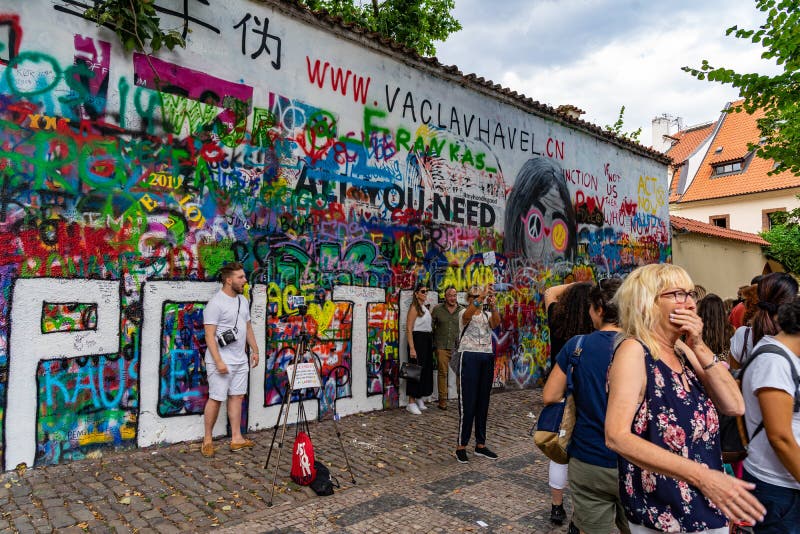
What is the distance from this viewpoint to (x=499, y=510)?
15.9 ft

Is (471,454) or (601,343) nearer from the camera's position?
(601,343)

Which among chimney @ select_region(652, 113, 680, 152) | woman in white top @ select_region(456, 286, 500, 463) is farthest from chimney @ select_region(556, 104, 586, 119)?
chimney @ select_region(652, 113, 680, 152)

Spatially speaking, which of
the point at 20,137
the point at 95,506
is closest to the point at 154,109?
the point at 20,137

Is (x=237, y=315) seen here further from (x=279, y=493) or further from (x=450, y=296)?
(x=450, y=296)

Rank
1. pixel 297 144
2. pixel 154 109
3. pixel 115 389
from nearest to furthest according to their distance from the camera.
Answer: pixel 115 389
pixel 154 109
pixel 297 144

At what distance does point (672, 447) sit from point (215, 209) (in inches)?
226

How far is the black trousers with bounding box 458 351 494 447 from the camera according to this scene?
→ 606cm

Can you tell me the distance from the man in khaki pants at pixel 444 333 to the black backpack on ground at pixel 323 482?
3.60 meters

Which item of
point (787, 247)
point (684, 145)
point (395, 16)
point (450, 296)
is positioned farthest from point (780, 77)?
point (684, 145)

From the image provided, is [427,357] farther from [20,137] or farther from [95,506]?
[20,137]

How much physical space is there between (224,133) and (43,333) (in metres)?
2.99

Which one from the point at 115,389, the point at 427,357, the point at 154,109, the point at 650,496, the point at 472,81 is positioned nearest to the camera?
the point at 650,496

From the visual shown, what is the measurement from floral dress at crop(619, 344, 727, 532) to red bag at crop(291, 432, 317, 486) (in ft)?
11.2

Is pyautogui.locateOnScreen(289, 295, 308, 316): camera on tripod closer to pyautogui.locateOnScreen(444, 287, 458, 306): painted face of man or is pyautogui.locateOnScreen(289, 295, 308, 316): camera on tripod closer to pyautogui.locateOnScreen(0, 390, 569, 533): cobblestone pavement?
pyautogui.locateOnScreen(0, 390, 569, 533): cobblestone pavement
